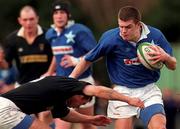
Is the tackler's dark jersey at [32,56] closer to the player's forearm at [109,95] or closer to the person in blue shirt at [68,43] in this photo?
the person in blue shirt at [68,43]

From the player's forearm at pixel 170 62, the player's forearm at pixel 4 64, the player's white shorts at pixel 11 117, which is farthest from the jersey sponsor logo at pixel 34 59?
the player's white shorts at pixel 11 117

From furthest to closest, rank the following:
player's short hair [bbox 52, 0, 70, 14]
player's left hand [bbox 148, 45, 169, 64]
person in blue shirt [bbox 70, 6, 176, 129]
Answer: player's short hair [bbox 52, 0, 70, 14] → person in blue shirt [bbox 70, 6, 176, 129] → player's left hand [bbox 148, 45, 169, 64]

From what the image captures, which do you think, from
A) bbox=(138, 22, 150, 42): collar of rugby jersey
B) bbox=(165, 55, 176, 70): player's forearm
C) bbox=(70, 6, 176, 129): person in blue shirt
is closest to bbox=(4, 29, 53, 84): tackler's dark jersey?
bbox=(70, 6, 176, 129): person in blue shirt

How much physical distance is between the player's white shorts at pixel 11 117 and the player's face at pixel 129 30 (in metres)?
1.78

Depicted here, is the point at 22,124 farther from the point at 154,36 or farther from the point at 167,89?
the point at 167,89

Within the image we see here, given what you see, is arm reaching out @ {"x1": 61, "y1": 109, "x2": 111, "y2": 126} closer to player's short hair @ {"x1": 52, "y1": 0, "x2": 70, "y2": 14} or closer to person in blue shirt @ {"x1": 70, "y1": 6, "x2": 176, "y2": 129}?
person in blue shirt @ {"x1": 70, "y1": 6, "x2": 176, "y2": 129}

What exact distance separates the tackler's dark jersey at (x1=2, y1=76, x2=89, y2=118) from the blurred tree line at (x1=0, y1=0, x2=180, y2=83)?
17953 mm

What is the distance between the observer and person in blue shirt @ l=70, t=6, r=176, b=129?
469 inches

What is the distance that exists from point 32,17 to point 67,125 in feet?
7.75

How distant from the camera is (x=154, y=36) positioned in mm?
12133

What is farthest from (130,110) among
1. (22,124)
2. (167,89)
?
(167,89)

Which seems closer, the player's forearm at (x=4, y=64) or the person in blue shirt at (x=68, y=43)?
the person in blue shirt at (x=68, y=43)

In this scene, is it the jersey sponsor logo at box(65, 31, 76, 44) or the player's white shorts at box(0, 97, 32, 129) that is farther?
the jersey sponsor logo at box(65, 31, 76, 44)

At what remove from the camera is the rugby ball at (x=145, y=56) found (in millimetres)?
11833
